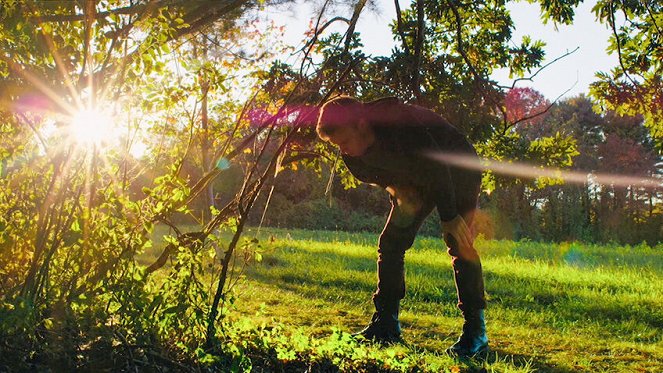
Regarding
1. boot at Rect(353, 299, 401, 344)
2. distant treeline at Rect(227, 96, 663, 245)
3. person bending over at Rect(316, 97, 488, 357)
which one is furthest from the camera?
distant treeline at Rect(227, 96, 663, 245)

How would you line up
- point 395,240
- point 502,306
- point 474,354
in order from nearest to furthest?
point 474,354, point 395,240, point 502,306

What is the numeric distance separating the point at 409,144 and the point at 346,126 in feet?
1.55

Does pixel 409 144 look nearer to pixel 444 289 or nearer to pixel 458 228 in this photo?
Result: pixel 458 228

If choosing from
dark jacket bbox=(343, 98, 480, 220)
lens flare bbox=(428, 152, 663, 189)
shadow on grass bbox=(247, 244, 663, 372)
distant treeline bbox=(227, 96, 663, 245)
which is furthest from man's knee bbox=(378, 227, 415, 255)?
distant treeline bbox=(227, 96, 663, 245)

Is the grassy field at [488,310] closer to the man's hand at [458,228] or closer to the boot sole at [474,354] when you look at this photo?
the boot sole at [474,354]

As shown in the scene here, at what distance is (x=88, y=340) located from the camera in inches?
133

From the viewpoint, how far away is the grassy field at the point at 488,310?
12.6 feet

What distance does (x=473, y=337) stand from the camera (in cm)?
411

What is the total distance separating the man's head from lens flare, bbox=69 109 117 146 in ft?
3.95

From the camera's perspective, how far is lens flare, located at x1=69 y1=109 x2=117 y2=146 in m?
3.34

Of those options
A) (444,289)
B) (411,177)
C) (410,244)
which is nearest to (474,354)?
(410,244)

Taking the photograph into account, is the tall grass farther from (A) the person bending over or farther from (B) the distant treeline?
(B) the distant treeline

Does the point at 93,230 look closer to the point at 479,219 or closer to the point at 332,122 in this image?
the point at 332,122

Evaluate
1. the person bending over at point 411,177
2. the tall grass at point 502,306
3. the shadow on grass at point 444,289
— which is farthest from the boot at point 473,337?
the shadow on grass at point 444,289
